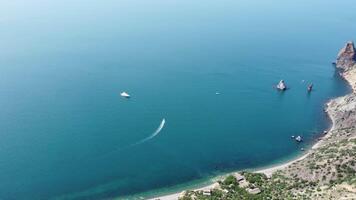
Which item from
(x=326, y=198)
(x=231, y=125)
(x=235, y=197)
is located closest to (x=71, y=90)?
(x=231, y=125)

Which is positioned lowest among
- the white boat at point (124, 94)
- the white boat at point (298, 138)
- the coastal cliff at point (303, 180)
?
the coastal cliff at point (303, 180)

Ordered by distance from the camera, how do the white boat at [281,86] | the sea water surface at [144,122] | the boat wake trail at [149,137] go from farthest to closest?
the white boat at [281,86] < the boat wake trail at [149,137] < the sea water surface at [144,122]

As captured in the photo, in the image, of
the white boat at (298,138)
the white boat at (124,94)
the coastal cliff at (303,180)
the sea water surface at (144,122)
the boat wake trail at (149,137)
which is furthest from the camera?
the white boat at (124,94)

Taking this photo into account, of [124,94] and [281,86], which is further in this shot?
[281,86]

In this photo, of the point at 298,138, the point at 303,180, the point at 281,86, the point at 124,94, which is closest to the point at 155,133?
the point at 124,94

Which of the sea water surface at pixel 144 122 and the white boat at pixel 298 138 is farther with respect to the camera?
the white boat at pixel 298 138

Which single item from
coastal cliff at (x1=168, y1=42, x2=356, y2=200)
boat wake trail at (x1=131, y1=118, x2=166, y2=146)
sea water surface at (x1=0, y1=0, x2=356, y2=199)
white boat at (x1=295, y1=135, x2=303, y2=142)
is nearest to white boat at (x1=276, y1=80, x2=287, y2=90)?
sea water surface at (x1=0, y1=0, x2=356, y2=199)

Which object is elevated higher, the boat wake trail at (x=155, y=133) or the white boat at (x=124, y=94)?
the white boat at (x=124, y=94)

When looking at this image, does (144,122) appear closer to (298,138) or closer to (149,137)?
(149,137)

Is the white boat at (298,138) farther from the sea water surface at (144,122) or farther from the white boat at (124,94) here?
the white boat at (124,94)

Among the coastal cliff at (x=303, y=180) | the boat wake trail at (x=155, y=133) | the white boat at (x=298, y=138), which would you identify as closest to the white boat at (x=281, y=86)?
the white boat at (x=298, y=138)

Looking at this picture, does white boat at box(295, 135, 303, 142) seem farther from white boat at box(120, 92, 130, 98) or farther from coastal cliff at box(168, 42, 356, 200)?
white boat at box(120, 92, 130, 98)

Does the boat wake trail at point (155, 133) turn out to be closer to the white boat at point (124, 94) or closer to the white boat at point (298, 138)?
the white boat at point (124, 94)
